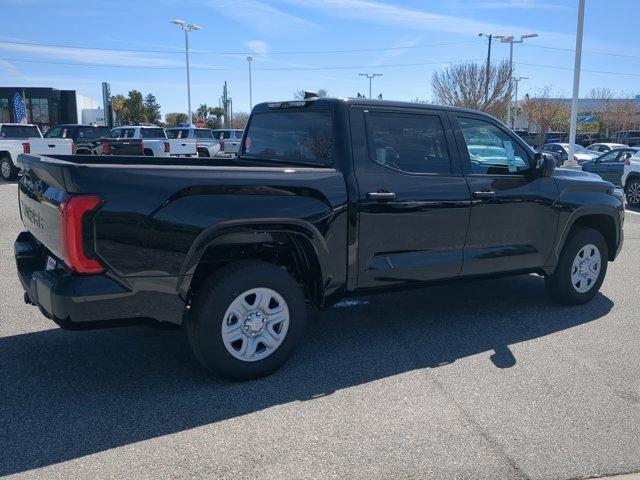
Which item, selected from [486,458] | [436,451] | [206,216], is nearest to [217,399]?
[206,216]

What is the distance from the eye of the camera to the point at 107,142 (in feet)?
62.0

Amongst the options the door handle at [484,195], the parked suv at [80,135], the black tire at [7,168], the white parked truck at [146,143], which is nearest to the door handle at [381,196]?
the door handle at [484,195]

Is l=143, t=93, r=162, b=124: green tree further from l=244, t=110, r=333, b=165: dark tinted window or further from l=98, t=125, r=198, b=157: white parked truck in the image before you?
l=244, t=110, r=333, b=165: dark tinted window

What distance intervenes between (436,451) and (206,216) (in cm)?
192

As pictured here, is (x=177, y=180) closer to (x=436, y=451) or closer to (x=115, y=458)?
(x=115, y=458)

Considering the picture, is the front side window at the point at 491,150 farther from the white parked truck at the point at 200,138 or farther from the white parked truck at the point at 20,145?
the white parked truck at the point at 200,138

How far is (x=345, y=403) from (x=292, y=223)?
1.23 meters

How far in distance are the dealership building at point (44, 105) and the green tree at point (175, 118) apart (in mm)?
38291

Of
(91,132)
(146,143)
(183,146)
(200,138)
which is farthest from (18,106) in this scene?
(146,143)

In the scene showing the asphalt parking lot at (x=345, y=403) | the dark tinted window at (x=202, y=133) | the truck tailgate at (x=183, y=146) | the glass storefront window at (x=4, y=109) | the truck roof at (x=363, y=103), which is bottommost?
the asphalt parking lot at (x=345, y=403)

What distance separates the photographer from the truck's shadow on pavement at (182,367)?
134 inches

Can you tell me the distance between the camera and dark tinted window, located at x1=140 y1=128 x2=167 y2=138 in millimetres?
22969

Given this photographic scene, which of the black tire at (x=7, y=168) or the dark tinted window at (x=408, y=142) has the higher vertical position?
the dark tinted window at (x=408, y=142)

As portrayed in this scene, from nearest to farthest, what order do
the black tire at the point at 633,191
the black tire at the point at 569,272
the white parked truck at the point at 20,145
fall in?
the black tire at the point at 569,272
the black tire at the point at 633,191
the white parked truck at the point at 20,145
